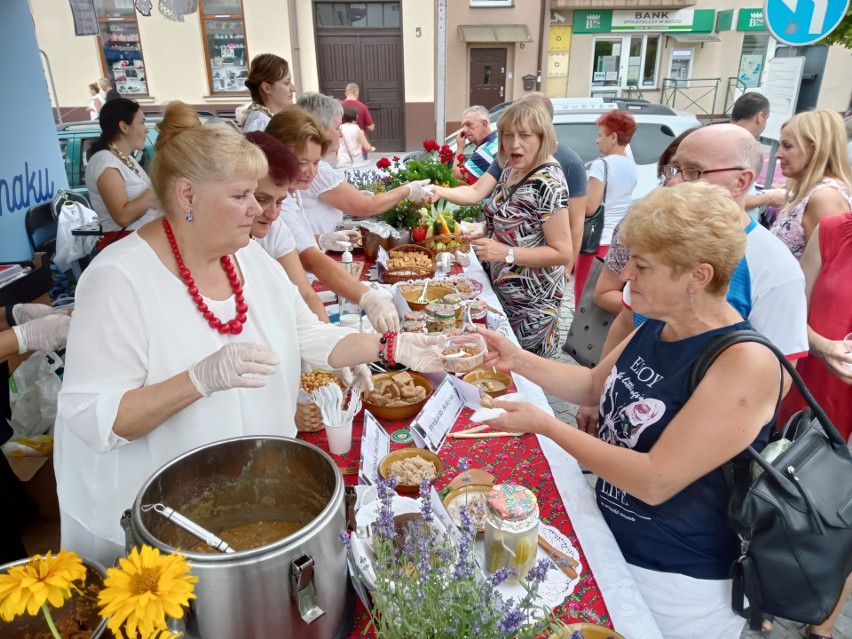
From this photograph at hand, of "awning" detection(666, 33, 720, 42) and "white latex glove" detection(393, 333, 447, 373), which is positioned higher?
"awning" detection(666, 33, 720, 42)

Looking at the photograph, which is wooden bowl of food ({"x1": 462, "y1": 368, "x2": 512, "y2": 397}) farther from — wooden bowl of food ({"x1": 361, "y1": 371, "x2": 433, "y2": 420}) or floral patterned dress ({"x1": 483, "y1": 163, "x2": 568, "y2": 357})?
floral patterned dress ({"x1": 483, "y1": 163, "x2": 568, "y2": 357})

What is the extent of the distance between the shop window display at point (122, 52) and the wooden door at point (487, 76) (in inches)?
353

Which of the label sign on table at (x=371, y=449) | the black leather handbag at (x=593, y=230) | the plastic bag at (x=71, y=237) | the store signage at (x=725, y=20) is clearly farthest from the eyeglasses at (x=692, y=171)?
the store signage at (x=725, y=20)

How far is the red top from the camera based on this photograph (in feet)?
8.64

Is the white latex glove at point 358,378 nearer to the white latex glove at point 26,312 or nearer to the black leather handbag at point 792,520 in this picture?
the black leather handbag at point 792,520

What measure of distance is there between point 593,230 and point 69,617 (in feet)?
15.0

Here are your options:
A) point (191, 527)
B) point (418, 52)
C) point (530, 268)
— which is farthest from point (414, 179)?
point (418, 52)

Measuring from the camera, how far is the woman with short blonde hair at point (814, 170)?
3086 millimetres

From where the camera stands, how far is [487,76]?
17172 millimetres

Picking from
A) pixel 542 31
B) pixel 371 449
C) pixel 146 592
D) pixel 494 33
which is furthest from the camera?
pixel 542 31

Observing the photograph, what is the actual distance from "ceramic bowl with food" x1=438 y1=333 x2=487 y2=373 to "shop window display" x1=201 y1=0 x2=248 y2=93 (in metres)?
13.9

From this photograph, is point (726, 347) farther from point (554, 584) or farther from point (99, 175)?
point (99, 175)

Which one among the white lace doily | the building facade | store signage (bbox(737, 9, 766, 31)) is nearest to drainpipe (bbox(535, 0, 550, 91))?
the building facade

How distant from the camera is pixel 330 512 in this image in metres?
1.10
